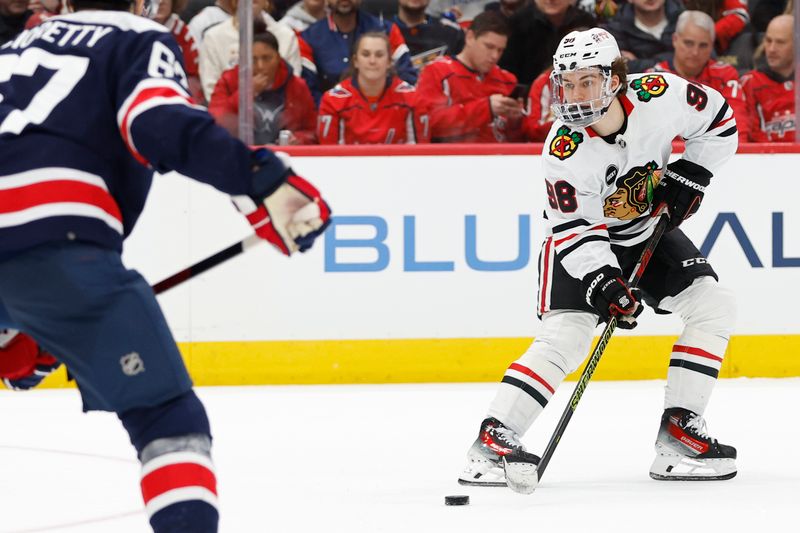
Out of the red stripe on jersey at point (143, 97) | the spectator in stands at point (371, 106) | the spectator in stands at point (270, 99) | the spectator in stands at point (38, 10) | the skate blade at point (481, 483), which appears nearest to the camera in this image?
the red stripe on jersey at point (143, 97)

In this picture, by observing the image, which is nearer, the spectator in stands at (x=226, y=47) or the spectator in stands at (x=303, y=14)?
the spectator in stands at (x=226, y=47)

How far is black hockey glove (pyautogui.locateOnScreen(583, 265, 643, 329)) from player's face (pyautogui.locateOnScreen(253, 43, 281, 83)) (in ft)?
6.61

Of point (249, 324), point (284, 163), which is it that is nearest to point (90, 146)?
point (284, 163)

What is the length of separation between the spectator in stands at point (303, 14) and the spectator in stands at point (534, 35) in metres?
0.70

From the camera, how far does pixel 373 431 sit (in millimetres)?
3961

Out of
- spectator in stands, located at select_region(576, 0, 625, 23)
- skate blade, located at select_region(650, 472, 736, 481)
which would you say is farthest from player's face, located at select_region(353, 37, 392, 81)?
skate blade, located at select_region(650, 472, 736, 481)

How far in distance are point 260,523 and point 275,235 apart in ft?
3.49

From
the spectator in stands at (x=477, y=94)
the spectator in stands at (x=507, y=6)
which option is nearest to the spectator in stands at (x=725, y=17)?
the spectator in stands at (x=507, y=6)

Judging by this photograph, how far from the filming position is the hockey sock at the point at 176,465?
188 cm

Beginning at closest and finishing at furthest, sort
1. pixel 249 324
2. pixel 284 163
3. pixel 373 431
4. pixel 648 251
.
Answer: pixel 284 163
pixel 648 251
pixel 373 431
pixel 249 324

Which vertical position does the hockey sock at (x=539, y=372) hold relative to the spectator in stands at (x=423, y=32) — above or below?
below

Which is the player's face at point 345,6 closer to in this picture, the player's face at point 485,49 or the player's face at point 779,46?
the player's face at point 485,49

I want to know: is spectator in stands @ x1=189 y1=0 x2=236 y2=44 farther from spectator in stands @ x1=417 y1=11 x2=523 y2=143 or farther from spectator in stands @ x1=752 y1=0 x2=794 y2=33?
spectator in stands @ x1=752 y1=0 x2=794 y2=33

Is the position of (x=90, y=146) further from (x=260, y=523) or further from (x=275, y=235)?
(x=260, y=523)
